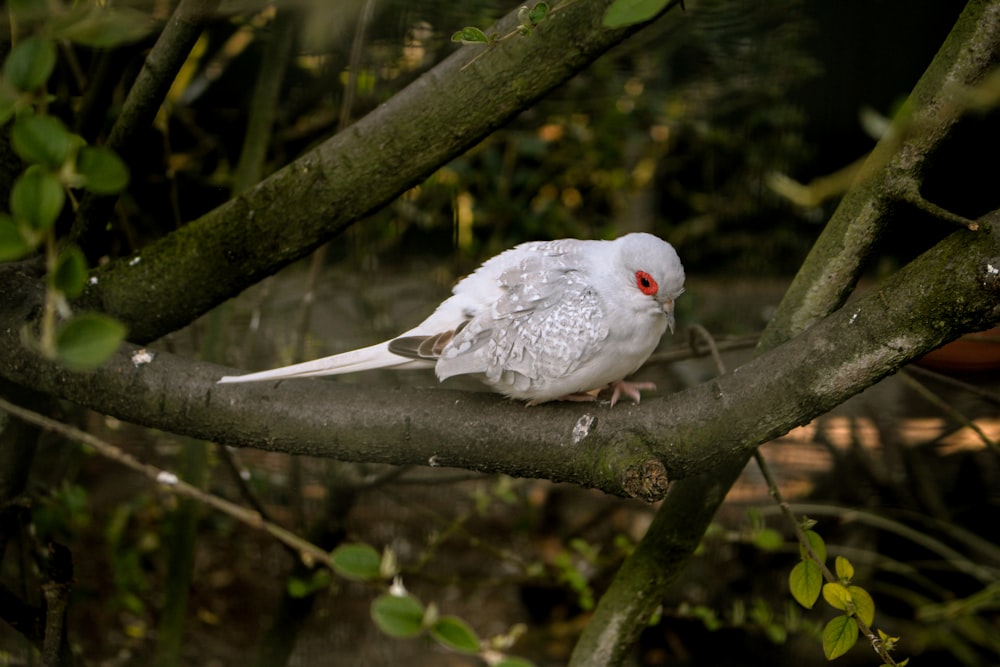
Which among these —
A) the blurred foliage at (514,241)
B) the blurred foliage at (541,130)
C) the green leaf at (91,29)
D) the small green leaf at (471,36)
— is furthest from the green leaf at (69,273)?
the blurred foliage at (514,241)

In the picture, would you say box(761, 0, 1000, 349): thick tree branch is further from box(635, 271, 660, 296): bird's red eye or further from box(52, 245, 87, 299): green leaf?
box(52, 245, 87, 299): green leaf

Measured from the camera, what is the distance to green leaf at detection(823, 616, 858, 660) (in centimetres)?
66

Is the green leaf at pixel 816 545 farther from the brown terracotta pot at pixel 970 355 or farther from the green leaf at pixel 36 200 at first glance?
the brown terracotta pot at pixel 970 355

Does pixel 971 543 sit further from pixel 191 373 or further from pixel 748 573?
pixel 191 373

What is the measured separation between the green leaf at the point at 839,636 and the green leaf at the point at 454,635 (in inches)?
15.0

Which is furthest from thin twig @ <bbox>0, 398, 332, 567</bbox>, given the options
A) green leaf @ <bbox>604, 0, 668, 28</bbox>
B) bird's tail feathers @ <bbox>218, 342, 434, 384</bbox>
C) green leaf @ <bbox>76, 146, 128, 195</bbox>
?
green leaf @ <bbox>604, 0, 668, 28</bbox>

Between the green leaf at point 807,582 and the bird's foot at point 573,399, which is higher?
the bird's foot at point 573,399

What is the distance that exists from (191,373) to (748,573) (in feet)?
4.74

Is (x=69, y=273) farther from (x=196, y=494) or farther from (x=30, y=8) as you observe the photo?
(x=196, y=494)

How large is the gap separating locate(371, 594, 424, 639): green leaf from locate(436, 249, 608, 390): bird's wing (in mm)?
412

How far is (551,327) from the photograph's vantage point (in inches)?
32.9

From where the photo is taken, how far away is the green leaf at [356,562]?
47 cm

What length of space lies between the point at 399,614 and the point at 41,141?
29 cm

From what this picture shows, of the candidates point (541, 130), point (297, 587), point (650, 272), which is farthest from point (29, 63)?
point (541, 130)
